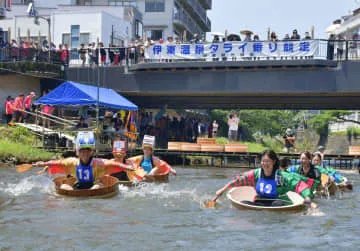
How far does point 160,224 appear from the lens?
12070 millimetres

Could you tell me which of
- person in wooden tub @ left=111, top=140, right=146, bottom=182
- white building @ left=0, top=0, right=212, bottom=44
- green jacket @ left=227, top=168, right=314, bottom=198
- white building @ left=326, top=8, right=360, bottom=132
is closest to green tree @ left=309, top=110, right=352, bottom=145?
white building @ left=326, top=8, right=360, bottom=132

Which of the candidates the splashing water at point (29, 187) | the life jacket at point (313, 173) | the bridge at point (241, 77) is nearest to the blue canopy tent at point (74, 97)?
the bridge at point (241, 77)

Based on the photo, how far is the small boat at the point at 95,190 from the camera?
47.9 feet

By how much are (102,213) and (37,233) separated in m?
2.38

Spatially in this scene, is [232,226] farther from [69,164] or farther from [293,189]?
[69,164]

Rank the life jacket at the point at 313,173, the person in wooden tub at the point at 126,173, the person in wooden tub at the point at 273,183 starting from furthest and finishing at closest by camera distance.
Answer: the person in wooden tub at the point at 126,173
the life jacket at the point at 313,173
the person in wooden tub at the point at 273,183

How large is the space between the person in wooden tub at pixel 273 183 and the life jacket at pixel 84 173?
3422mm

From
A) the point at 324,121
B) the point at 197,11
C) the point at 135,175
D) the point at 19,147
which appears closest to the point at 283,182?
the point at 135,175

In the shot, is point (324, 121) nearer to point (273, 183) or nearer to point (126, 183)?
point (126, 183)

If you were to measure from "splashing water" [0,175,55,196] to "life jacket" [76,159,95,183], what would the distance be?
173 cm

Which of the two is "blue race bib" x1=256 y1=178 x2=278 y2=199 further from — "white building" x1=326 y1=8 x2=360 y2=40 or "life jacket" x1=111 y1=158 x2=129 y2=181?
"white building" x1=326 y1=8 x2=360 y2=40

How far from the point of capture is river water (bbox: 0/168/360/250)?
33.6ft

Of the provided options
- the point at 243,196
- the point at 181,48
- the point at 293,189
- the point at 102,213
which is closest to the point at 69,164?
the point at 102,213

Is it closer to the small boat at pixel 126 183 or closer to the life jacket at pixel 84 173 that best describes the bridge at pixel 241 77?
the small boat at pixel 126 183
